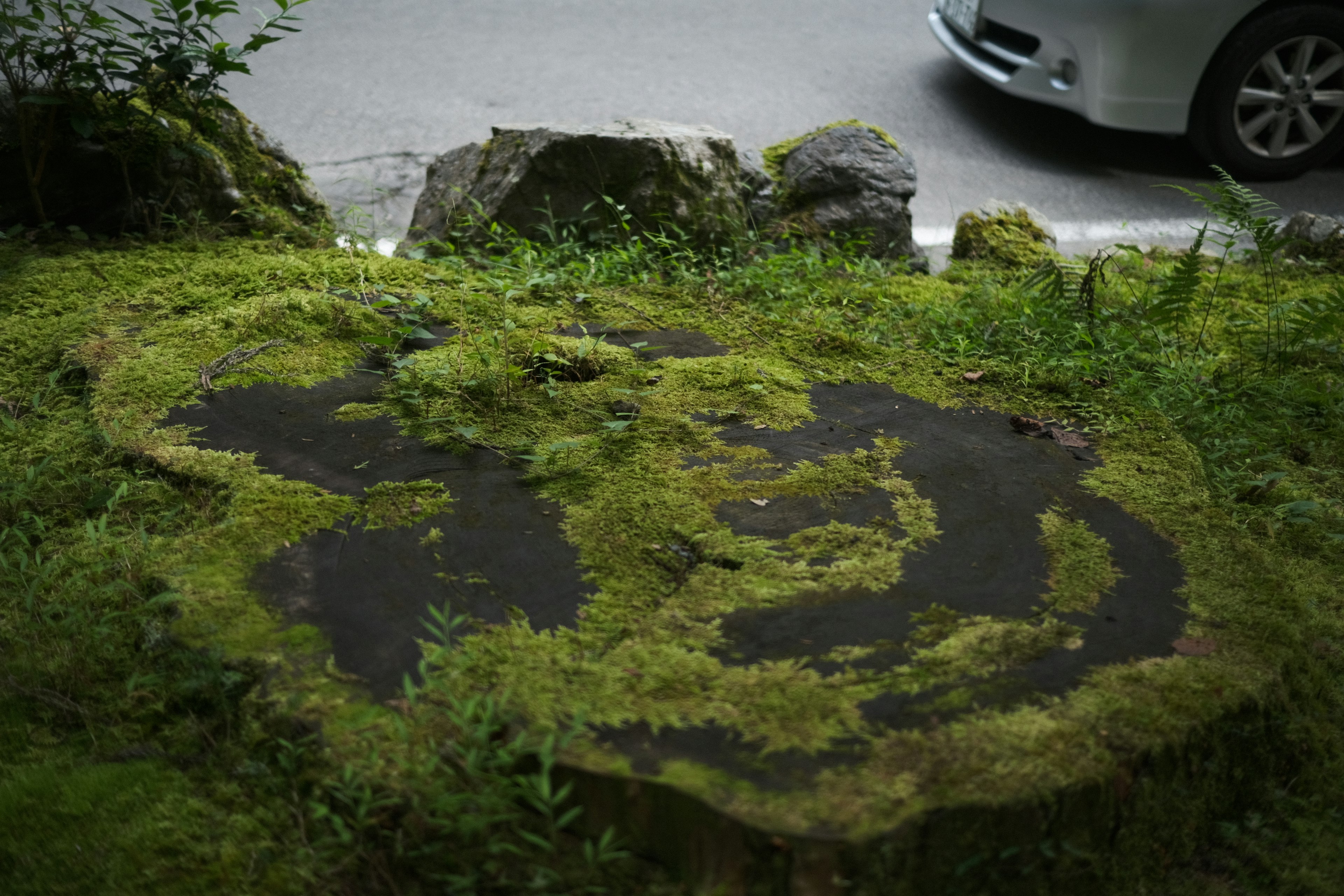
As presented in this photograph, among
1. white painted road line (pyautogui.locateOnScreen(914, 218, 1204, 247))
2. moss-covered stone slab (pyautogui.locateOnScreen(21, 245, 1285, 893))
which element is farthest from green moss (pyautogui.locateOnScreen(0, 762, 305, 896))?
white painted road line (pyautogui.locateOnScreen(914, 218, 1204, 247))

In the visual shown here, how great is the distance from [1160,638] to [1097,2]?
4.68 metres

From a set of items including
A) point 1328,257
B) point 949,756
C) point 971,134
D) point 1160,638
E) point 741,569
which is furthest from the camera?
point 971,134

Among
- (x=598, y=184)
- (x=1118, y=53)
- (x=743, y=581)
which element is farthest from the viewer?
(x=1118, y=53)

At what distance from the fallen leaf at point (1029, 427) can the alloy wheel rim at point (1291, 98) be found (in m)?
4.01

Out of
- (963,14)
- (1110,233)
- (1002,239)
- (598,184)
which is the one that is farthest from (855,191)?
(963,14)

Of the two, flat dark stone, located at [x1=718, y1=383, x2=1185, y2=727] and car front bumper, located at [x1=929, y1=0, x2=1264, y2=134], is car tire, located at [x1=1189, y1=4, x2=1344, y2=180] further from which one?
flat dark stone, located at [x1=718, y1=383, x2=1185, y2=727]

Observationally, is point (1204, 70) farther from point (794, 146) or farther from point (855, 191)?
point (794, 146)

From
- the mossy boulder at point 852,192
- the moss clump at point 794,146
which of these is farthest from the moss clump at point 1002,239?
the moss clump at point 794,146

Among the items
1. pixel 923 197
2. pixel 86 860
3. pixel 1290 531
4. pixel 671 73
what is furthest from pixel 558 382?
pixel 671 73

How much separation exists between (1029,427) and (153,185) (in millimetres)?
3638

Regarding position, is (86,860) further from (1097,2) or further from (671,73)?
(671,73)

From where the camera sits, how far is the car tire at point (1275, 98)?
5.40m

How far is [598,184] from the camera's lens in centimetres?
447

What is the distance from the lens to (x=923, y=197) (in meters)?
5.75
